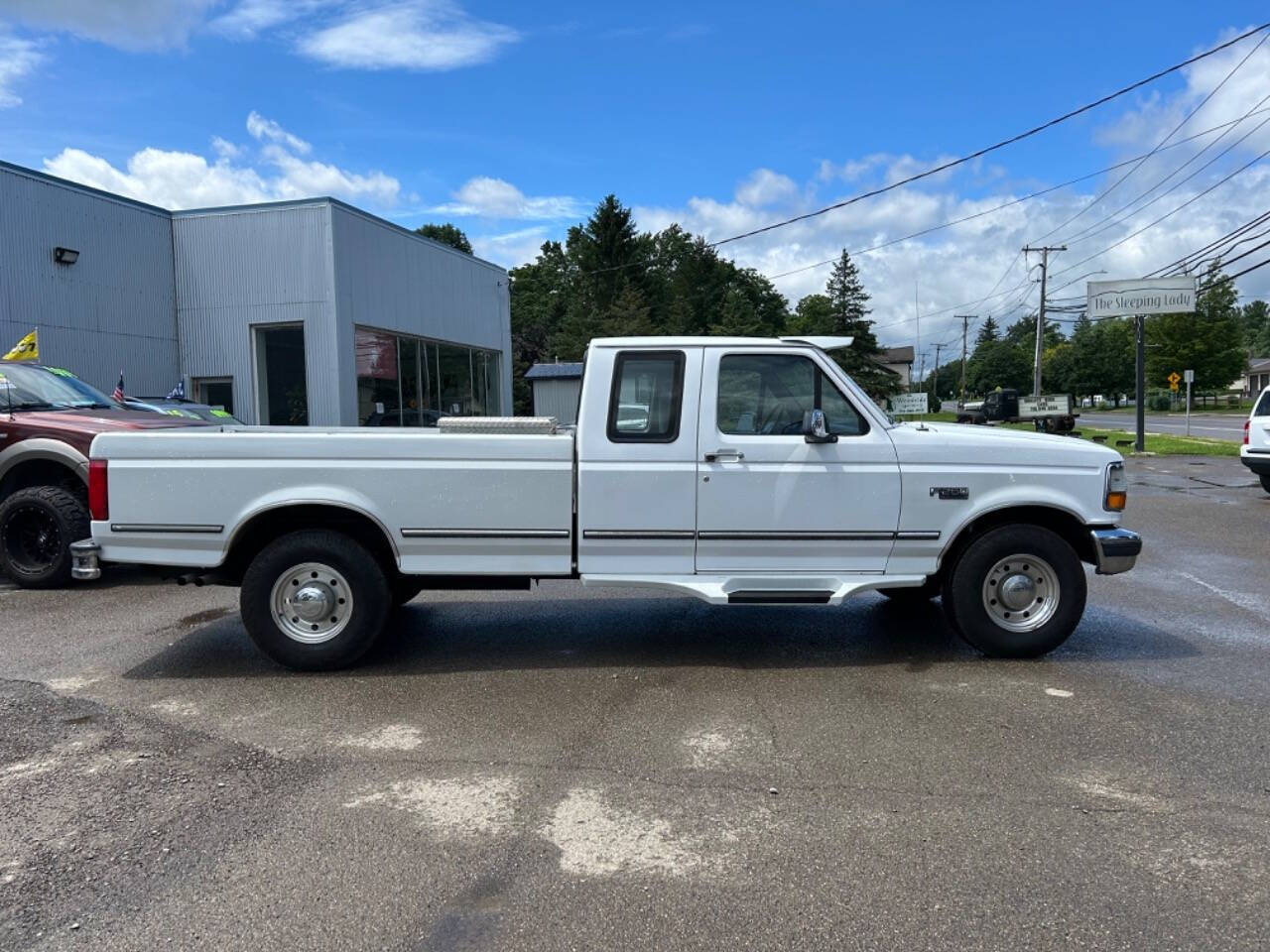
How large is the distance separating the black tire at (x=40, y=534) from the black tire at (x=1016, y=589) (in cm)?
711

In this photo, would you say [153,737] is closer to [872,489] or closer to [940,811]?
[940,811]

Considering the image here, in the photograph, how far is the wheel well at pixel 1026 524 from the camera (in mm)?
5754

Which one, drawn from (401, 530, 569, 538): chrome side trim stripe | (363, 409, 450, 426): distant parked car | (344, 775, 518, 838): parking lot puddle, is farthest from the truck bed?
Result: (363, 409, 450, 426): distant parked car

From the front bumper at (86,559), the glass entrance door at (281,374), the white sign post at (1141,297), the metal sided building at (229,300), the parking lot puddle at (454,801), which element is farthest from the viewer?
the white sign post at (1141,297)

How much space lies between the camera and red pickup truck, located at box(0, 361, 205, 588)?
312 inches

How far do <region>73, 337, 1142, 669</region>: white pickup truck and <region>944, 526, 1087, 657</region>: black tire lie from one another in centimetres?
1

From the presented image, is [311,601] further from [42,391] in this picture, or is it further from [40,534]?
[42,391]

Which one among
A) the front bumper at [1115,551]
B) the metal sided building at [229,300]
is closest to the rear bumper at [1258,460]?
the front bumper at [1115,551]

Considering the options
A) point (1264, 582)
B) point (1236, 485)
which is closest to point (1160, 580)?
point (1264, 582)

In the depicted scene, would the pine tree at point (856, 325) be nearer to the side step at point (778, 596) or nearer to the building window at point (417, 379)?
the building window at point (417, 379)

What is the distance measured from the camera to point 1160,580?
849 centimetres

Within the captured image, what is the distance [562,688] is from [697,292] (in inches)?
2962

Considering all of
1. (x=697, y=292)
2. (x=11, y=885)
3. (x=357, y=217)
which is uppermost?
(x=697, y=292)

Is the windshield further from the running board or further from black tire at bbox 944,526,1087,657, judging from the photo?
black tire at bbox 944,526,1087,657
